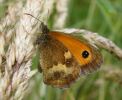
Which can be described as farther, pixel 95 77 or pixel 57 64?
pixel 95 77

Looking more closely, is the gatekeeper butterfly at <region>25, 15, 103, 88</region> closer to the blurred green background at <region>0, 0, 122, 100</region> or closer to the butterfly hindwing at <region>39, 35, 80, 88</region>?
the butterfly hindwing at <region>39, 35, 80, 88</region>

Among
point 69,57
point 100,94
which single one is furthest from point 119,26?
point 69,57

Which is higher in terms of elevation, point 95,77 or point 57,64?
point 57,64

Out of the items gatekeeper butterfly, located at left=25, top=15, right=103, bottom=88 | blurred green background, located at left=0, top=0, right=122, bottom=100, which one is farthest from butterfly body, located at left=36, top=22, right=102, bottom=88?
blurred green background, located at left=0, top=0, right=122, bottom=100

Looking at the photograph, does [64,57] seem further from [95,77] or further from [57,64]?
[95,77]

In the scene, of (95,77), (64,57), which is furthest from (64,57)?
(95,77)
